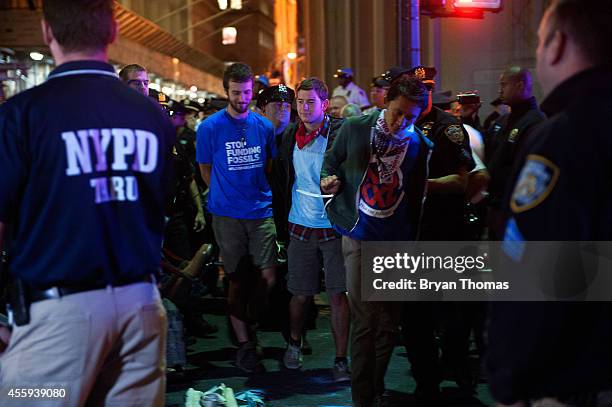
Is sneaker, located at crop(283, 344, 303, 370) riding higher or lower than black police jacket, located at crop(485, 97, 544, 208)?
lower

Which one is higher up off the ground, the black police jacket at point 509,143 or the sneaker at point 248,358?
the black police jacket at point 509,143

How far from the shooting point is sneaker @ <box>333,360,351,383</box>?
21.3ft

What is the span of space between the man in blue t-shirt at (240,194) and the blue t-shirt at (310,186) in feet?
1.35

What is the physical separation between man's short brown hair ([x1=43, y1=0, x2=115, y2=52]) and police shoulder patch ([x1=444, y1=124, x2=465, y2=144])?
10.5 ft

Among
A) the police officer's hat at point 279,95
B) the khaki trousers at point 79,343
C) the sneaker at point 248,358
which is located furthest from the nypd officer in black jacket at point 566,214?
the police officer's hat at point 279,95

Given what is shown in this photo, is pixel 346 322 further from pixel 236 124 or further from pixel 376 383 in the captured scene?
pixel 236 124

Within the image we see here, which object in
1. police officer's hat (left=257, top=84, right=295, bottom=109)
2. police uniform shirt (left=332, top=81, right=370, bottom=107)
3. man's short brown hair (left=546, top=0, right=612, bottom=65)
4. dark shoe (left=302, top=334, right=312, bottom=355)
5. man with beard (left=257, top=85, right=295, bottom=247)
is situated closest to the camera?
man's short brown hair (left=546, top=0, right=612, bottom=65)

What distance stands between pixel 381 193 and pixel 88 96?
261 centimetres

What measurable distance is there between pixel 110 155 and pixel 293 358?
13.7 feet

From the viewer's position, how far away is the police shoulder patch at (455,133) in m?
Result: 5.77

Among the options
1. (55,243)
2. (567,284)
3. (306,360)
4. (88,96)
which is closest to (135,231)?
(55,243)

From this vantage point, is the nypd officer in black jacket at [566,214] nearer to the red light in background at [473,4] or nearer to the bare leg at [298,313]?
the bare leg at [298,313]

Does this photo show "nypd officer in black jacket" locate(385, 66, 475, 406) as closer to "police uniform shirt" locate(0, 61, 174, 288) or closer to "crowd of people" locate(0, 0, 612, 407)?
"crowd of people" locate(0, 0, 612, 407)

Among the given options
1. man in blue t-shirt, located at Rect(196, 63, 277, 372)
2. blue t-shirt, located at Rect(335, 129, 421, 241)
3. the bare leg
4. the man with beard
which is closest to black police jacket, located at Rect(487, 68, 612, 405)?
blue t-shirt, located at Rect(335, 129, 421, 241)
